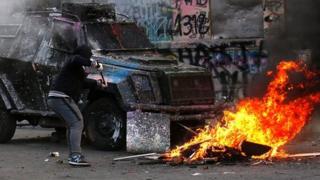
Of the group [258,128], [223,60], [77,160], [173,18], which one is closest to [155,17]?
[173,18]

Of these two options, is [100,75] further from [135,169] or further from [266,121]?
[266,121]

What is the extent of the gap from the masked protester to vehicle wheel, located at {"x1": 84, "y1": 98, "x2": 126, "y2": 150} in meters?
1.14

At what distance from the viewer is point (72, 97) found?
848 cm

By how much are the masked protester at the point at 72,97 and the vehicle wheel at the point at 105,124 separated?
1.14m

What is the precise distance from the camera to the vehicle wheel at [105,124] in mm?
9500

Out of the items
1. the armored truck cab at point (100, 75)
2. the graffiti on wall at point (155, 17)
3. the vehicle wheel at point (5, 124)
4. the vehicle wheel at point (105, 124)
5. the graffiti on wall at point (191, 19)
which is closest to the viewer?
the armored truck cab at point (100, 75)

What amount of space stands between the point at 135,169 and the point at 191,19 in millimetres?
8673

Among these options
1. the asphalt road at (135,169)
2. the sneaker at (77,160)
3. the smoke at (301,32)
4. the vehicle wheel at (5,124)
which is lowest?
the asphalt road at (135,169)

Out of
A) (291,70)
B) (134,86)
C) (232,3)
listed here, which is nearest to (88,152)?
(134,86)

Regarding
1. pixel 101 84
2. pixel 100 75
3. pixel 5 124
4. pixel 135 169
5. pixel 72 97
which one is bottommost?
pixel 135 169

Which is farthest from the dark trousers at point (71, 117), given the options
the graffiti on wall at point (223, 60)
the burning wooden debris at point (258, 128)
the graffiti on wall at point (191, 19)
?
the graffiti on wall at point (191, 19)

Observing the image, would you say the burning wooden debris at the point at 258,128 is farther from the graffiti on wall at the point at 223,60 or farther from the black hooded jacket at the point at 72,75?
the graffiti on wall at the point at 223,60

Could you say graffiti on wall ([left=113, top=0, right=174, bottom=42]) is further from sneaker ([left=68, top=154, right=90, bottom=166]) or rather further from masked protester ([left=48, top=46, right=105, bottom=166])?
sneaker ([left=68, top=154, right=90, bottom=166])

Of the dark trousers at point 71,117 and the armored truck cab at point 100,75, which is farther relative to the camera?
the armored truck cab at point 100,75
